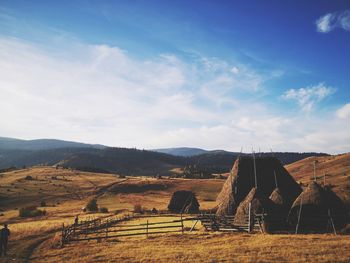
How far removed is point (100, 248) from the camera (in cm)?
2389

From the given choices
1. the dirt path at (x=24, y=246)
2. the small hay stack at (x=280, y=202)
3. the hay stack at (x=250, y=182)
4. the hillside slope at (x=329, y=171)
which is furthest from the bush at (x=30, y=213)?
the hillside slope at (x=329, y=171)

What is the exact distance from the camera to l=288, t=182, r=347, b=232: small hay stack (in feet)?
90.0

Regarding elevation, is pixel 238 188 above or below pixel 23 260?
above

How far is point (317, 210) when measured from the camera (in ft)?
92.9

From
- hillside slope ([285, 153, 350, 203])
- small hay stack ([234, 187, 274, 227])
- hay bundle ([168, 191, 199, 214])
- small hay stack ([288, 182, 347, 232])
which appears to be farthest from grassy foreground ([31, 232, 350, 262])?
hillside slope ([285, 153, 350, 203])

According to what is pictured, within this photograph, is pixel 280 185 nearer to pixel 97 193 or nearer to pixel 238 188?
pixel 238 188

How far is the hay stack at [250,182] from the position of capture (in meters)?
38.4

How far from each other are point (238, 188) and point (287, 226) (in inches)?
446

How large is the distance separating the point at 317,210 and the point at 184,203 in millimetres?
31382

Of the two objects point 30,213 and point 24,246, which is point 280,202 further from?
point 30,213

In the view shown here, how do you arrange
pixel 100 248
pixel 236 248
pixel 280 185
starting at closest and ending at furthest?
1. pixel 236 248
2. pixel 100 248
3. pixel 280 185

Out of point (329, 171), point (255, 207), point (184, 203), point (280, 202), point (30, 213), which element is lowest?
point (30, 213)

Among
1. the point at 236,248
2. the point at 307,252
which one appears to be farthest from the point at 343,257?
the point at 236,248

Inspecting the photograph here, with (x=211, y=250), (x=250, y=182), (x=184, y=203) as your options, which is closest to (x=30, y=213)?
(x=184, y=203)
